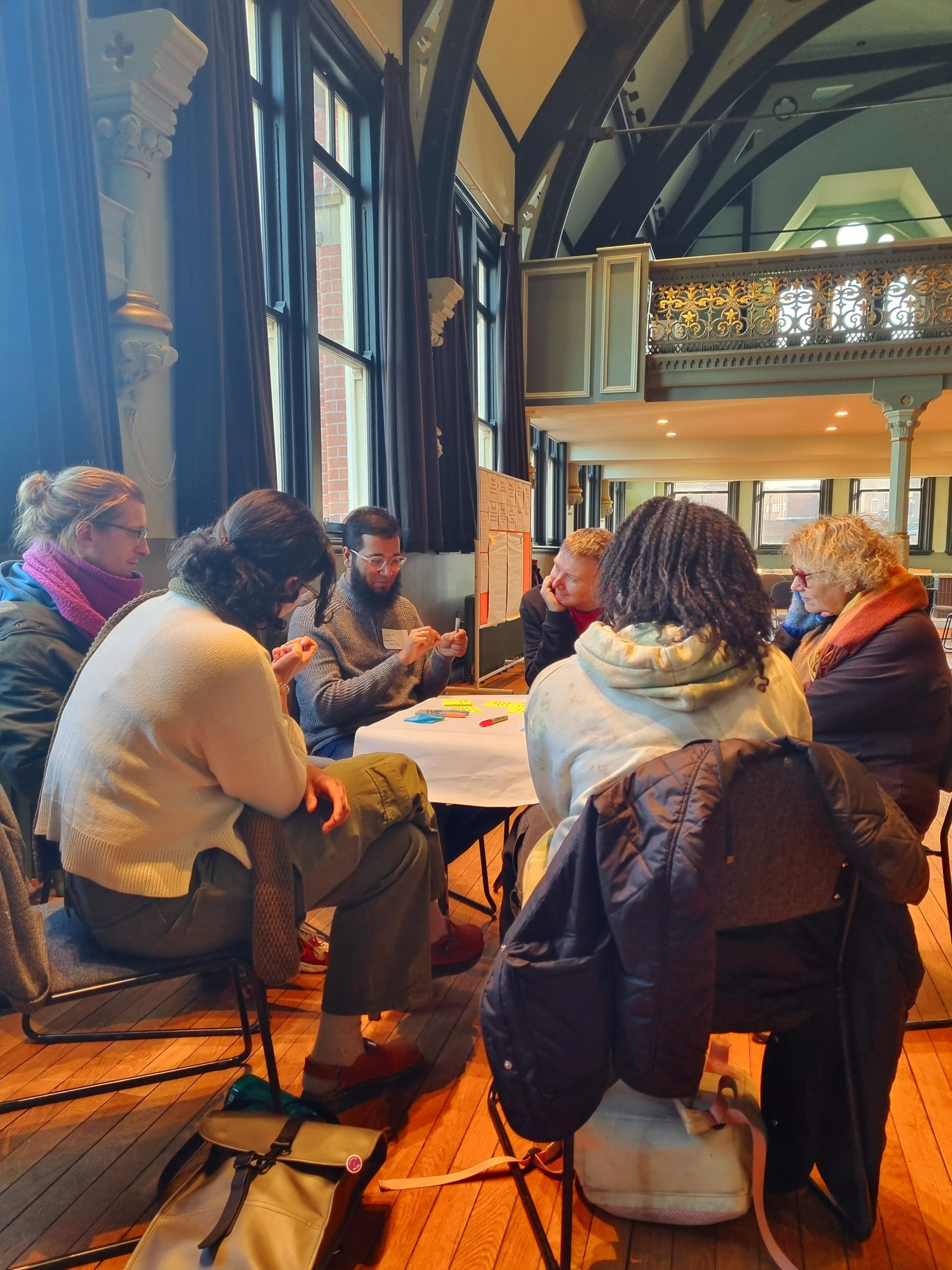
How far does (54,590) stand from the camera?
6.40 feet

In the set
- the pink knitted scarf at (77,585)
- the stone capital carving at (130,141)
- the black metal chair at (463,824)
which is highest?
the stone capital carving at (130,141)

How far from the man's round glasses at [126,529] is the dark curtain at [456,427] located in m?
3.68

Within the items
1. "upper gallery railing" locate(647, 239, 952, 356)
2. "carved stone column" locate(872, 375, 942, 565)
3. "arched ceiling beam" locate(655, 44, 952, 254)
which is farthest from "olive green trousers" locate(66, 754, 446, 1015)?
"arched ceiling beam" locate(655, 44, 952, 254)

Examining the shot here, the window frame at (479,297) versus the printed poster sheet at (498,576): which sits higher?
the window frame at (479,297)

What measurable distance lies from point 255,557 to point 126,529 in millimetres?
756

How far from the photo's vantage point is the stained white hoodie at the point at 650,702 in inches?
48.6

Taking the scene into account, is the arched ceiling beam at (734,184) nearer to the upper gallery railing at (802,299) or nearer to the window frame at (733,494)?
the window frame at (733,494)

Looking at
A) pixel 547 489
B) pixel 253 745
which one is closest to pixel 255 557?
pixel 253 745

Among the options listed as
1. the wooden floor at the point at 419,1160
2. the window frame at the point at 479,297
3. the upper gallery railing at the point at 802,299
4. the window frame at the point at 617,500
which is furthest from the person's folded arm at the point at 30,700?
the window frame at the point at 617,500

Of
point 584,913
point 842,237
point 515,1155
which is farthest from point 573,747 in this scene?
point 842,237

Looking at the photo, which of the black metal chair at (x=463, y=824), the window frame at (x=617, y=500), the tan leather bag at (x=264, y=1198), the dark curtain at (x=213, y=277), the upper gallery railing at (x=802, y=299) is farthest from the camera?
the window frame at (x=617, y=500)

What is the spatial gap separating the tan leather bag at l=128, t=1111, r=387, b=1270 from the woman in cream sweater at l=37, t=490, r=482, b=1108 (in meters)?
0.29

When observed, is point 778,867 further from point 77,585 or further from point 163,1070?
point 77,585

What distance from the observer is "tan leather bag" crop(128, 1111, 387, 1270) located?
115 cm
